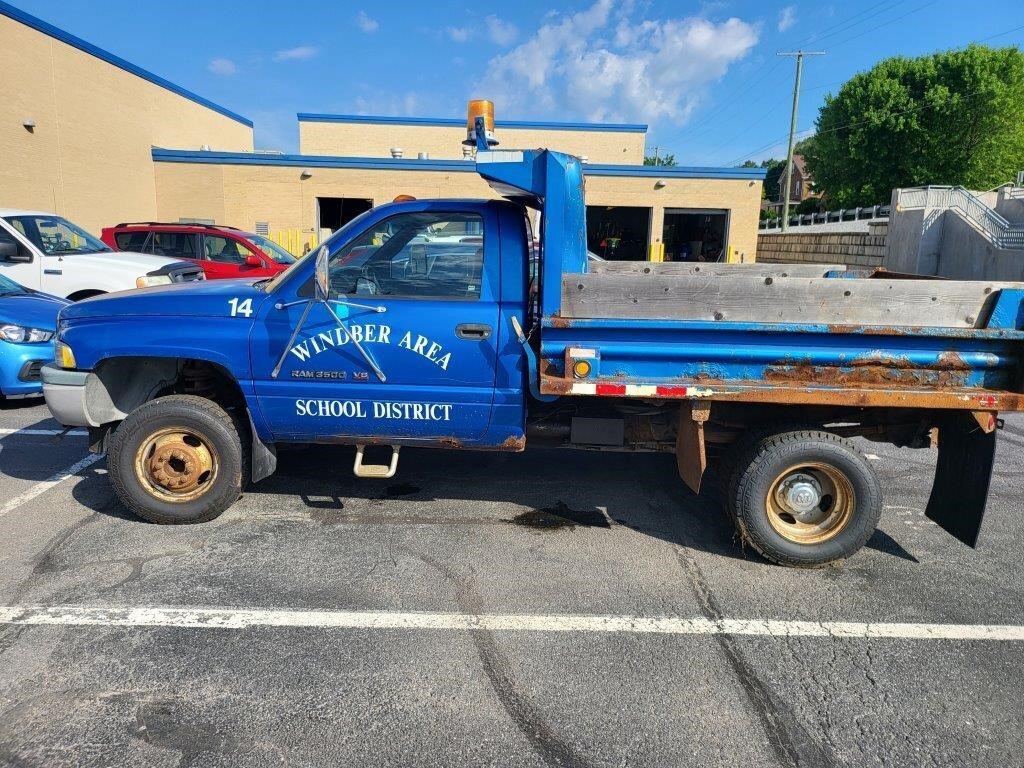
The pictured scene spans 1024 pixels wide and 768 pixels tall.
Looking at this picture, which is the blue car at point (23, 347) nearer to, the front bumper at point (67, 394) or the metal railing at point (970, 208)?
the front bumper at point (67, 394)

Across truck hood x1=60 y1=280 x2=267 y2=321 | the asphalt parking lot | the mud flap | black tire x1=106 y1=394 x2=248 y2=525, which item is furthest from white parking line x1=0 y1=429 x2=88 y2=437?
the mud flap

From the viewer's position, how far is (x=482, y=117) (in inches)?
179

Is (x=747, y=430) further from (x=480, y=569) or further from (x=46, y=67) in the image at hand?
(x=46, y=67)

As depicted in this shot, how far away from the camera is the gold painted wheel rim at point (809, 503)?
13.2 feet

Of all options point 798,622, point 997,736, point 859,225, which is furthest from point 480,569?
point 859,225

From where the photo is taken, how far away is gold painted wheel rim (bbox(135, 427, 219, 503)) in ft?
14.3

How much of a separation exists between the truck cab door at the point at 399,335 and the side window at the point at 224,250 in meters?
9.12

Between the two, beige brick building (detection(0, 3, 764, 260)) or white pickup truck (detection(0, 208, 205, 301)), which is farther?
beige brick building (detection(0, 3, 764, 260))

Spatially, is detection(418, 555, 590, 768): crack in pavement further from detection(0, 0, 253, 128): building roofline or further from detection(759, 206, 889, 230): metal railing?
detection(759, 206, 889, 230): metal railing

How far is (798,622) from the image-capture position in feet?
11.4

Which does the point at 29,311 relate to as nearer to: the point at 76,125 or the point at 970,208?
the point at 76,125

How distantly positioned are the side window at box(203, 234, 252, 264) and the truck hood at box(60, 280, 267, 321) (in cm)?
836

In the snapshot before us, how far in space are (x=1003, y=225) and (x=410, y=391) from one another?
23.4 metres

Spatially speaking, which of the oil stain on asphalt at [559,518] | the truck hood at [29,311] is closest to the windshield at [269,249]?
the truck hood at [29,311]
